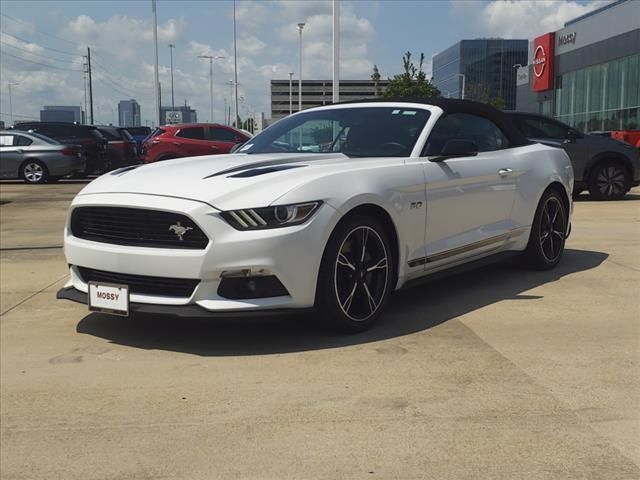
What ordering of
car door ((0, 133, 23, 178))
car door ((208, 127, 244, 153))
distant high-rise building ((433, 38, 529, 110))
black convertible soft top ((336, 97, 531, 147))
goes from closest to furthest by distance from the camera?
black convertible soft top ((336, 97, 531, 147)) → car door ((0, 133, 23, 178)) → car door ((208, 127, 244, 153)) → distant high-rise building ((433, 38, 529, 110))

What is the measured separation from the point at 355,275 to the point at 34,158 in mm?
16903

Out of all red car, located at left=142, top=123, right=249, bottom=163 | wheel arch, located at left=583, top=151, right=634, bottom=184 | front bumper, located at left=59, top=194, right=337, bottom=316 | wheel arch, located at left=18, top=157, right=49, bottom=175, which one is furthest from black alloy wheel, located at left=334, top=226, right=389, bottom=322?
wheel arch, located at left=18, top=157, right=49, bottom=175

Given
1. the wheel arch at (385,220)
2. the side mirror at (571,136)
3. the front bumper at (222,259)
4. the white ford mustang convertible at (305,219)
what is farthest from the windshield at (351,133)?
the side mirror at (571,136)

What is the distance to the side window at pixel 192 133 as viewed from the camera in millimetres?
19406

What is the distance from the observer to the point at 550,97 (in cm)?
5588

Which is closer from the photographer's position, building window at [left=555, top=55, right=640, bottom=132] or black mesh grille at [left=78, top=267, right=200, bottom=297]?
black mesh grille at [left=78, top=267, right=200, bottom=297]

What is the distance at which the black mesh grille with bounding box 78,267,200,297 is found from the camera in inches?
158

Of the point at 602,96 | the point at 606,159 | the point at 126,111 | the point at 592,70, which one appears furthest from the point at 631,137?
the point at 126,111

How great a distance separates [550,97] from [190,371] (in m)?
56.8

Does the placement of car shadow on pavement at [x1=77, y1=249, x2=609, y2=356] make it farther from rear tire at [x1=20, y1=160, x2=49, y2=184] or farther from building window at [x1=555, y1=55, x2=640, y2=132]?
building window at [x1=555, y1=55, x2=640, y2=132]

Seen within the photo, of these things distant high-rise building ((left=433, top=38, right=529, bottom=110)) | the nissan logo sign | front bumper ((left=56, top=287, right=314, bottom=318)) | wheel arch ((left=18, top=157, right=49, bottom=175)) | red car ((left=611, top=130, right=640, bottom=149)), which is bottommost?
front bumper ((left=56, top=287, right=314, bottom=318))

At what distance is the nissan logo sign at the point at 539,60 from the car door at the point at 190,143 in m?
43.3

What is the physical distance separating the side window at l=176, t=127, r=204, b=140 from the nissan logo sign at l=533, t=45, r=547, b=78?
4311 cm

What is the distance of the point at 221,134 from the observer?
19.5m
